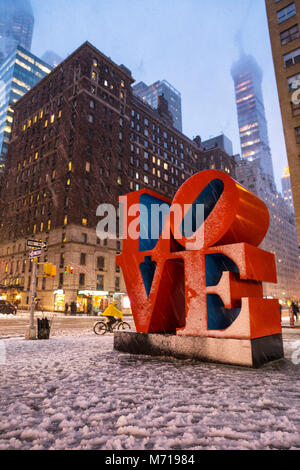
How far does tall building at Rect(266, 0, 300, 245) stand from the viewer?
2433 cm

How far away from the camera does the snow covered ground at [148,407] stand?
8.43 feet

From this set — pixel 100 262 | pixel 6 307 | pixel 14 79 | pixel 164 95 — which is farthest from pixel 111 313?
pixel 164 95

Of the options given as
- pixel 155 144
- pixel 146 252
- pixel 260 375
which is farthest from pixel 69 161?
pixel 260 375

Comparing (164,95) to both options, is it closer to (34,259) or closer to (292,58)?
(292,58)

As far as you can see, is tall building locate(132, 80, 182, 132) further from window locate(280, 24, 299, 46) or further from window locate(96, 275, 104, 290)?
window locate(280, 24, 299, 46)

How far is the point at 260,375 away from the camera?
5.14 m

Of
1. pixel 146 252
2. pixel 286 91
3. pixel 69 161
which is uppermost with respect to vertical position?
pixel 69 161

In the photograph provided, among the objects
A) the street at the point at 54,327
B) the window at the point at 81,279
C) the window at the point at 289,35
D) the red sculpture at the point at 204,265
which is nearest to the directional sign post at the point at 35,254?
the street at the point at 54,327

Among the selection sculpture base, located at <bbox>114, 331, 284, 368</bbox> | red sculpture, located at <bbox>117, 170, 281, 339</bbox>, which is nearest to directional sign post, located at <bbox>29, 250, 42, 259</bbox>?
red sculpture, located at <bbox>117, 170, 281, 339</bbox>

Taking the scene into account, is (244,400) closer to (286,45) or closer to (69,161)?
(286,45)

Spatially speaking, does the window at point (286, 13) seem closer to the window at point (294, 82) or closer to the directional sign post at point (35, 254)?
the window at point (294, 82)

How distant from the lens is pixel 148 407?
136 inches

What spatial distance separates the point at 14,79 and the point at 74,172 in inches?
3671

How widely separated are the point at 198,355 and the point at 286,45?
31040mm
